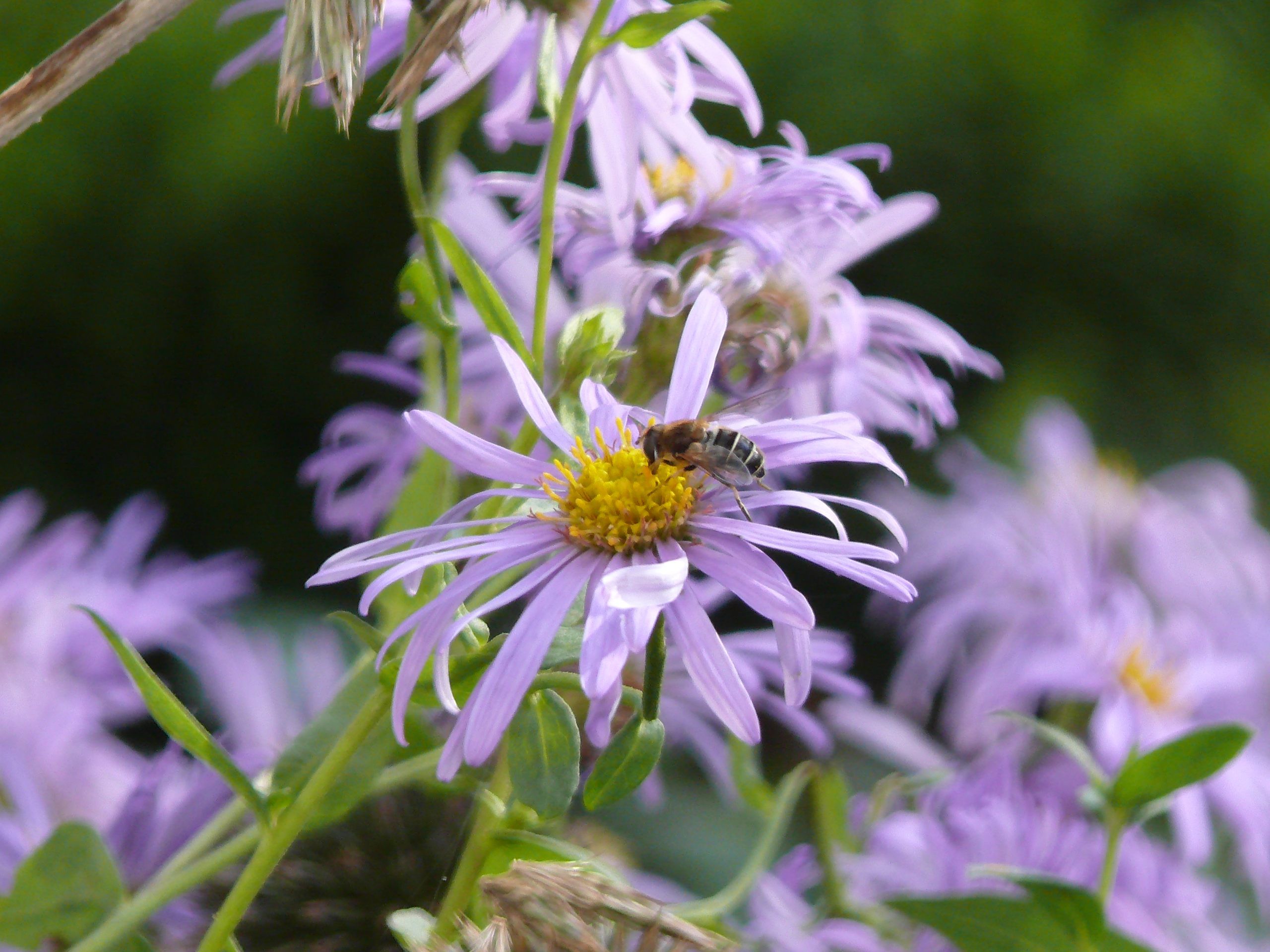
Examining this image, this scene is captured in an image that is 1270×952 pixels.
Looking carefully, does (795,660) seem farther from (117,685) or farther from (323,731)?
(117,685)

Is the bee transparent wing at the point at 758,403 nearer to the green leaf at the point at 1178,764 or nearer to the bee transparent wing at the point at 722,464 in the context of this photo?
the bee transparent wing at the point at 722,464

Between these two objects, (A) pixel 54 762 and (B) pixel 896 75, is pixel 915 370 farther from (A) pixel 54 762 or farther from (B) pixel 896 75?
(B) pixel 896 75

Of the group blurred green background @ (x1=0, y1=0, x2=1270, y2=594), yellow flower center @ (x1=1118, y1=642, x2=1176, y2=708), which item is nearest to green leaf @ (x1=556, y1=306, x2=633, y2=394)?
yellow flower center @ (x1=1118, y1=642, x2=1176, y2=708)

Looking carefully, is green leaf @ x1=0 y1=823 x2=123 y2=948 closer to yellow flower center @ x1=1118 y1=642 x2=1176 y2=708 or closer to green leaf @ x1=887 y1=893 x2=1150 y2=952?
green leaf @ x1=887 y1=893 x2=1150 y2=952

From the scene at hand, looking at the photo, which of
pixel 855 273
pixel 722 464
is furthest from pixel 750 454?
pixel 855 273

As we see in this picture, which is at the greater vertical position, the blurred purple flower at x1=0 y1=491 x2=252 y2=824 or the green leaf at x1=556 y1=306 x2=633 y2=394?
the green leaf at x1=556 y1=306 x2=633 y2=394

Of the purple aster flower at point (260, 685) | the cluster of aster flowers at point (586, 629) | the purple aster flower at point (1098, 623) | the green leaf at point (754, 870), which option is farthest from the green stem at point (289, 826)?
the purple aster flower at point (1098, 623)
